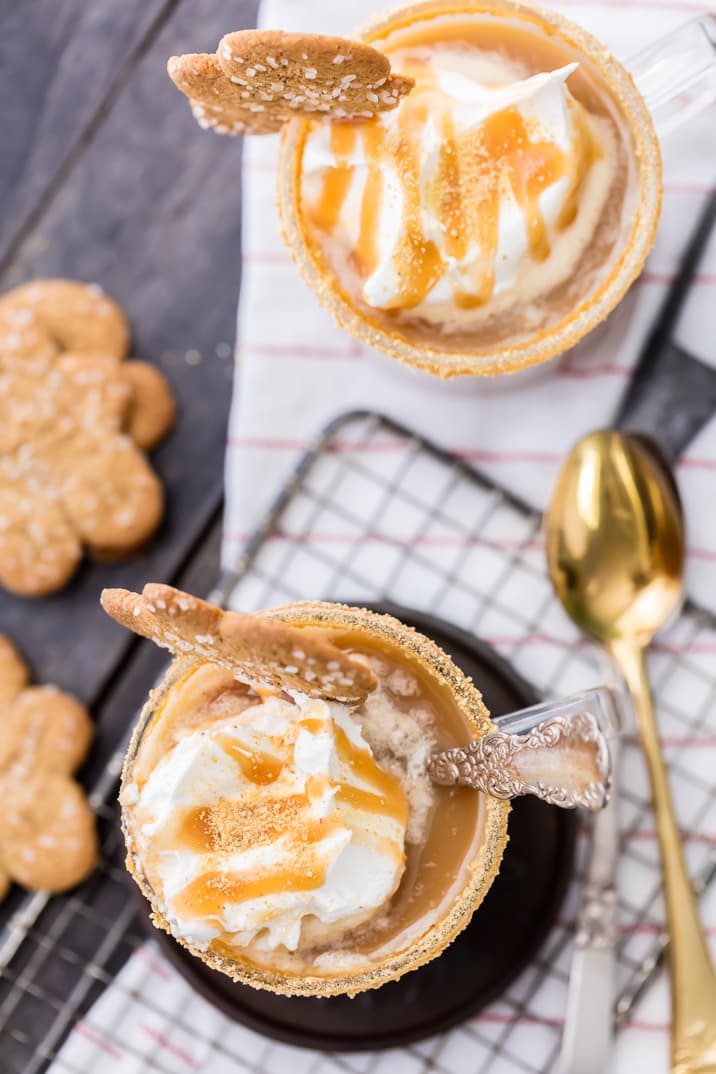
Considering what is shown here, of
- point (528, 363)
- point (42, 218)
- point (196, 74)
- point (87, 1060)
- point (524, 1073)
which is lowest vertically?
point (87, 1060)

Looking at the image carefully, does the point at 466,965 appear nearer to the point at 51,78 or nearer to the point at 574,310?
the point at 574,310

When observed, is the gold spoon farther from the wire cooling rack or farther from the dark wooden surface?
the dark wooden surface

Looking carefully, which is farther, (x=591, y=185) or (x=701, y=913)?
(x=701, y=913)

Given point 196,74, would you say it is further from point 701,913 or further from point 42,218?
point 701,913

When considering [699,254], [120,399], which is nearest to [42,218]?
[120,399]

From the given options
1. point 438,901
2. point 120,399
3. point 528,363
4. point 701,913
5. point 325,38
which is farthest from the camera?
point 120,399

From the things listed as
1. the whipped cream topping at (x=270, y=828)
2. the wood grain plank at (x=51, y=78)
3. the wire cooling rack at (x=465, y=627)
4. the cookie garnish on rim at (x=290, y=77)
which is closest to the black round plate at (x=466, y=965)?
the wire cooling rack at (x=465, y=627)
